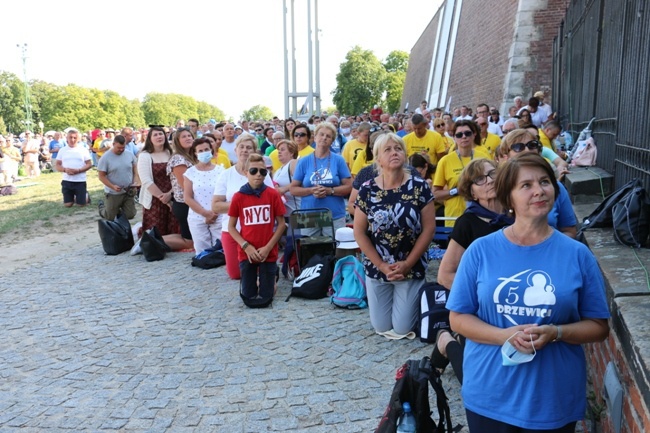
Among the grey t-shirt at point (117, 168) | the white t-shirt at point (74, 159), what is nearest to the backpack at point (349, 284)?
the grey t-shirt at point (117, 168)

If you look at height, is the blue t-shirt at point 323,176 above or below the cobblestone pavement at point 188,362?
above

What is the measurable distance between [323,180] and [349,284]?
1713 mm

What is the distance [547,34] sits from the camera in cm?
1859

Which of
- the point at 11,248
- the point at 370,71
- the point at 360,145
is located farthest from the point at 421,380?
the point at 370,71

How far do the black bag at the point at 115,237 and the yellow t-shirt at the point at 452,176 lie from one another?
5.68 metres

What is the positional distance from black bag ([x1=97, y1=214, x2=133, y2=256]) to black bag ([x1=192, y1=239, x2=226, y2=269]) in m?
1.87

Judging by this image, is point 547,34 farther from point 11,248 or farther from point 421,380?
point 421,380

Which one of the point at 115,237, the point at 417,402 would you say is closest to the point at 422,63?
the point at 115,237

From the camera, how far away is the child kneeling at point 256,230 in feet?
22.3

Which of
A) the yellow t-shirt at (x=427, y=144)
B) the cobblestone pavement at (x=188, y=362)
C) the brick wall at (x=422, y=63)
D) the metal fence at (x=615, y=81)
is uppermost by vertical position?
the brick wall at (x=422, y=63)

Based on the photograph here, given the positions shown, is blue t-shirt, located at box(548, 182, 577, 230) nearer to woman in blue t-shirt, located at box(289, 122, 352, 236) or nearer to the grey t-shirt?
woman in blue t-shirt, located at box(289, 122, 352, 236)

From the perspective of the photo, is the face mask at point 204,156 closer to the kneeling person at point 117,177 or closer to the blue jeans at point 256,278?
the blue jeans at point 256,278

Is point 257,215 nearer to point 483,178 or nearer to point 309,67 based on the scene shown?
point 483,178

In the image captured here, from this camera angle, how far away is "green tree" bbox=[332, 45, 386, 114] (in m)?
95.3
